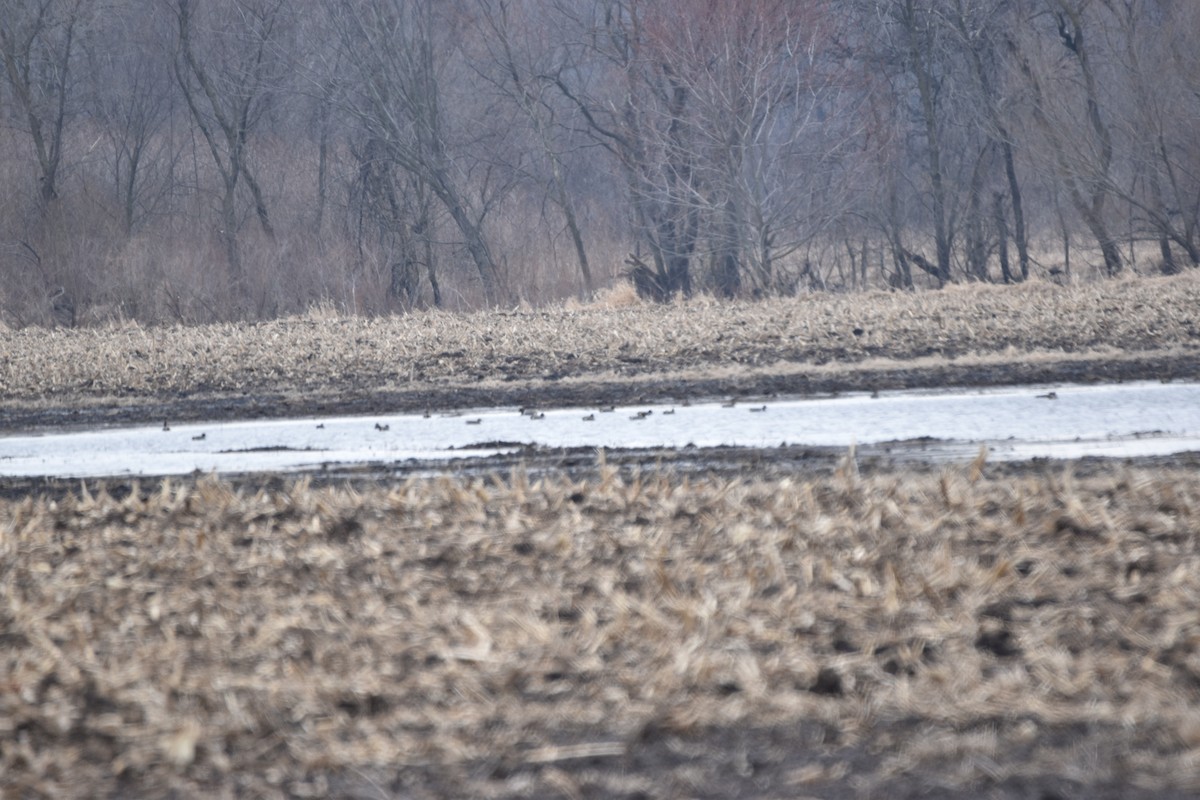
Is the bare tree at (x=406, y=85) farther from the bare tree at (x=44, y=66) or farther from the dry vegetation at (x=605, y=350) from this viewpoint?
the dry vegetation at (x=605, y=350)

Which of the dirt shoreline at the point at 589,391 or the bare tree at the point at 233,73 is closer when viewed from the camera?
the dirt shoreline at the point at 589,391

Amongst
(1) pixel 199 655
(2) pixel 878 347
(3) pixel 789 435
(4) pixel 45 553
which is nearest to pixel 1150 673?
(1) pixel 199 655

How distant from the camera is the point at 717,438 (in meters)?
9.40

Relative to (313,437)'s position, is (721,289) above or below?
above

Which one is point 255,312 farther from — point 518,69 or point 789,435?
point 789,435

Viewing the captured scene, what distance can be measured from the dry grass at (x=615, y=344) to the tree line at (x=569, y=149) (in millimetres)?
5721

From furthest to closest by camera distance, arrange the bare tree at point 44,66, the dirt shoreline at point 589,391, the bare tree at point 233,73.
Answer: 1. the bare tree at point 233,73
2. the bare tree at point 44,66
3. the dirt shoreline at point 589,391

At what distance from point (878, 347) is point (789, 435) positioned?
5348 millimetres

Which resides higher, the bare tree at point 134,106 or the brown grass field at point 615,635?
the bare tree at point 134,106

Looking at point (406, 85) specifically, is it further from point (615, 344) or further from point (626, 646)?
point (626, 646)

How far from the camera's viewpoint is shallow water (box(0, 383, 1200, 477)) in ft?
28.5

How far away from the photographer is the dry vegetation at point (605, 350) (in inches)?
528

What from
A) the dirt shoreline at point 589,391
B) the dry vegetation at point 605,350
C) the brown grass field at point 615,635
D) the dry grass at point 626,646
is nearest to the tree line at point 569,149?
the dry vegetation at point 605,350

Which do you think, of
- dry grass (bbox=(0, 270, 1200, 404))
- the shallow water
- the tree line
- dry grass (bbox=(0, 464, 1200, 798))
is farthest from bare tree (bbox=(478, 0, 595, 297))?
dry grass (bbox=(0, 464, 1200, 798))
